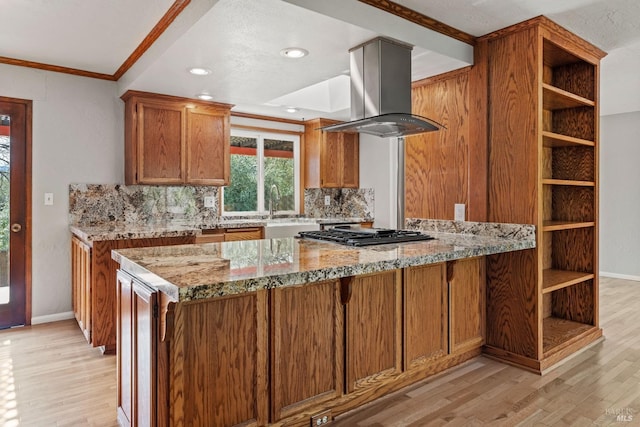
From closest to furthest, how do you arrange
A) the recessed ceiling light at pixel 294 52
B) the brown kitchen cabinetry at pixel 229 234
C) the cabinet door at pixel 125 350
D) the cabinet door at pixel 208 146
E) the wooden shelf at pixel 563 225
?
the cabinet door at pixel 125 350
the recessed ceiling light at pixel 294 52
the wooden shelf at pixel 563 225
the brown kitchen cabinetry at pixel 229 234
the cabinet door at pixel 208 146

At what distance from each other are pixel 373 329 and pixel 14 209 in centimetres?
340

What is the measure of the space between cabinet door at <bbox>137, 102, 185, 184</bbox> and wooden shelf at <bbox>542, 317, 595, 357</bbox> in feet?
11.5

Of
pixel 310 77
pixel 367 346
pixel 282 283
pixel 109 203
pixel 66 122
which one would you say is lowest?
pixel 367 346

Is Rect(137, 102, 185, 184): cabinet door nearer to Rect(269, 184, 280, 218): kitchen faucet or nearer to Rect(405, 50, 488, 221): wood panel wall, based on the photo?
Rect(269, 184, 280, 218): kitchen faucet

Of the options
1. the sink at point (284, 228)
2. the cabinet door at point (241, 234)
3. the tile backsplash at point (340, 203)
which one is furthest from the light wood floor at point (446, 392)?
the tile backsplash at point (340, 203)

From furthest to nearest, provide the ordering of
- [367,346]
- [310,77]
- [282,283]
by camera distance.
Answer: [310,77], [367,346], [282,283]

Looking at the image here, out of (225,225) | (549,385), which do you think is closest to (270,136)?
(225,225)

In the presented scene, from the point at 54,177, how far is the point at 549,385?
4306 millimetres

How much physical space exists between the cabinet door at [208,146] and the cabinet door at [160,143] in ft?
0.32

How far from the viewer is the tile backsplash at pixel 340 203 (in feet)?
19.5

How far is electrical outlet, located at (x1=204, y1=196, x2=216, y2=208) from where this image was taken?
4.64 meters

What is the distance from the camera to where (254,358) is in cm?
183

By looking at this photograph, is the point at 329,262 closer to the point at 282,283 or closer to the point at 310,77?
the point at 282,283

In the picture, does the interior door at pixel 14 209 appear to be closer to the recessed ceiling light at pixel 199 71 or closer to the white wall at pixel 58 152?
the white wall at pixel 58 152
